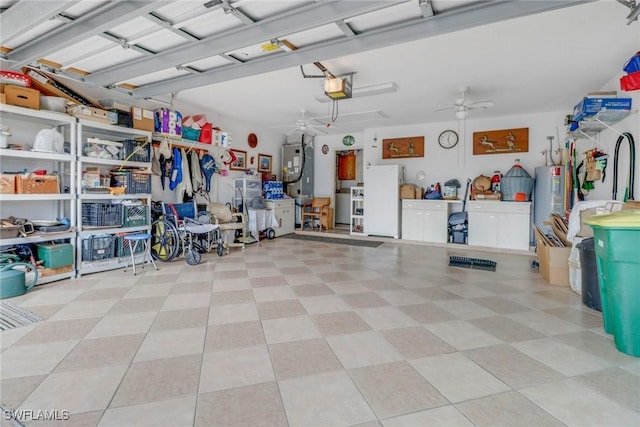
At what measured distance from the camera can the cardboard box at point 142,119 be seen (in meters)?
4.58

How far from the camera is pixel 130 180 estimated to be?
4539mm

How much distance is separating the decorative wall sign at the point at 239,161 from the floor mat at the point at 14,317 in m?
4.64

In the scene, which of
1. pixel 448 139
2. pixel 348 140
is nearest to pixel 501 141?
pixel 448 139

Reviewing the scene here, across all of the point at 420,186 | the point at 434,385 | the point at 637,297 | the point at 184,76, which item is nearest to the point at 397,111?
the point at 420,186

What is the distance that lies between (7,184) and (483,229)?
7480 millimetres

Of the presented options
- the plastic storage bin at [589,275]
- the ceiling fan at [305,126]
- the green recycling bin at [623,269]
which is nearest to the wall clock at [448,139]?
the ceiling fan at [305,126]

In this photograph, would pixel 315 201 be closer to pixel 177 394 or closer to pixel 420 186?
pixel 420 186

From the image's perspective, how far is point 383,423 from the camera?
1494mm

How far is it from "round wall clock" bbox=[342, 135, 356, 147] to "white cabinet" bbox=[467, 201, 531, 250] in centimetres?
351

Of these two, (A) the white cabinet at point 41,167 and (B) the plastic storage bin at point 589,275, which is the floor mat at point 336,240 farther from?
(A) the white cabinet at point 41,167

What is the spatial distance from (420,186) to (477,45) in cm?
430

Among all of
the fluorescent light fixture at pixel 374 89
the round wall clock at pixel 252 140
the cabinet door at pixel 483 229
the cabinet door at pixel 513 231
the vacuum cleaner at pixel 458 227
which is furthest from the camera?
the round wall clock at pixel 252 140

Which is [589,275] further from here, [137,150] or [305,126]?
[137,150]

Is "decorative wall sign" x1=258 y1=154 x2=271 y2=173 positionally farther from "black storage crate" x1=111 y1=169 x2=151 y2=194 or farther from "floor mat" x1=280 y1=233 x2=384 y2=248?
"black storage crate" x1=111 y1=169 x2=151 y2=194
